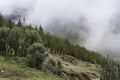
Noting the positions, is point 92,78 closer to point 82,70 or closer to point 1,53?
point 82,70

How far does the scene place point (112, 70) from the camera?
13875 centimetres

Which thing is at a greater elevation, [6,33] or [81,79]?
[6,33]

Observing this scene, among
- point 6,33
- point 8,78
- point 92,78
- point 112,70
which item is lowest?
point 92,78

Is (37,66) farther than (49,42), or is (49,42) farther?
(49,42)

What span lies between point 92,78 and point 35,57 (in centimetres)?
8511

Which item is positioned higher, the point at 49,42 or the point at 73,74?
the point at 49,42

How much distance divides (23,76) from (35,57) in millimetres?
27610

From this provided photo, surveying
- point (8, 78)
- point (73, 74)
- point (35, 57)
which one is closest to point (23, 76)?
point (8, 78)

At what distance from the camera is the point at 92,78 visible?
595ft

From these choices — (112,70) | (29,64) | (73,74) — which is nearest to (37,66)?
(29,64)

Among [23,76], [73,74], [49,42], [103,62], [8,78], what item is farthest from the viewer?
[49,42]

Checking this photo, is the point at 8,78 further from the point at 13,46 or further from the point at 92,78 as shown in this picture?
the point at 92,78

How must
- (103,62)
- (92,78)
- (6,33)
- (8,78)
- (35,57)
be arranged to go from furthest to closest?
1. (92,78)
2. (103,62)
3. (6,33)
4. (35,57)
5. (8,78)

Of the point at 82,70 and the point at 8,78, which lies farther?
the point at 82,70
